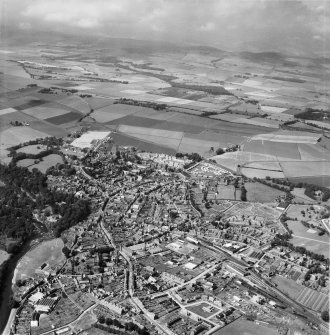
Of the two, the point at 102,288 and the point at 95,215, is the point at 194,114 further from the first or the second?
the point at 102,288

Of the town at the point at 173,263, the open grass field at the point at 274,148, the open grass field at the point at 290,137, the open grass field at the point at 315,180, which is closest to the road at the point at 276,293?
the town at the point at 173,263

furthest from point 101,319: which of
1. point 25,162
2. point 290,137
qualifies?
point 290,137

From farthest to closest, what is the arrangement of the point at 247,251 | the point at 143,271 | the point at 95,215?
the point at 95,215 → the point at 247,251 → the point at 143,271

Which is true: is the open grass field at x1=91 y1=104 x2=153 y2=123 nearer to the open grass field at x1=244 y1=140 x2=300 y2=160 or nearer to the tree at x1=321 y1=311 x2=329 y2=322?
the open grass field at x1=244 y1=140 x2=300 y2=160

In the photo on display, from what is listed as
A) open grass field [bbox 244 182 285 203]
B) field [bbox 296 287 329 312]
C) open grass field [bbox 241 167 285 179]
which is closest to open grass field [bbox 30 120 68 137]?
open grass field [bbox 241 167 285 179]

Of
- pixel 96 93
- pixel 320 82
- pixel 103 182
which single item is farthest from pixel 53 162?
pixel 320 82

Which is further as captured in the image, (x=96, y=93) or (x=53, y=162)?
(x=96, y=93)

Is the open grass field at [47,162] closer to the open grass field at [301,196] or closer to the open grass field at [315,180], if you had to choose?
the open grass field at [301,196]
